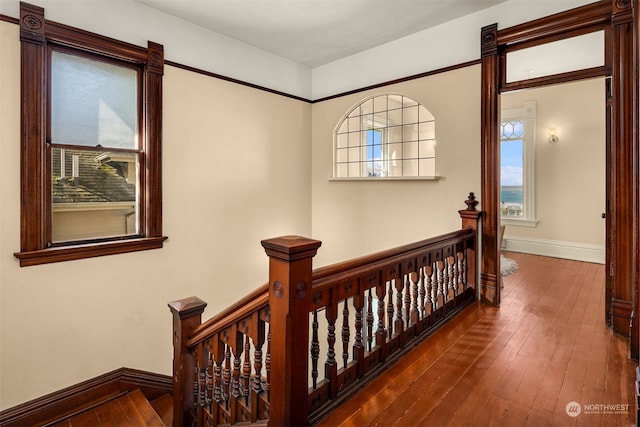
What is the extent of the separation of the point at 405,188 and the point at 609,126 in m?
1.69

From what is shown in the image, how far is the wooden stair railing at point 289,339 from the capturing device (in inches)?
53.2

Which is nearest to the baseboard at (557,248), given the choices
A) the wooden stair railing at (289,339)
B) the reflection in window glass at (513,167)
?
the reflection in window glass at (513,167)

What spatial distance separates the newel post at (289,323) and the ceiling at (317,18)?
2.51 meters

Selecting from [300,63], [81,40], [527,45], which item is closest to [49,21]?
[81,40]

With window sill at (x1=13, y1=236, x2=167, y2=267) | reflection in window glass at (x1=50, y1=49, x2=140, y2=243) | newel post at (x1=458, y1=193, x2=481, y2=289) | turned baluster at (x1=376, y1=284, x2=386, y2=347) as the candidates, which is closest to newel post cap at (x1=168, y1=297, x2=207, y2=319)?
turned baluster at (x1=376, y1=284, x2=386, y2=347)

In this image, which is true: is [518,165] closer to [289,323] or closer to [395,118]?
[395,118]

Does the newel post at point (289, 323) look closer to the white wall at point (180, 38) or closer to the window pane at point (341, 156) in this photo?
the white wall at point (180, 38)

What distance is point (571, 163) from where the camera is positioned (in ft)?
16.9

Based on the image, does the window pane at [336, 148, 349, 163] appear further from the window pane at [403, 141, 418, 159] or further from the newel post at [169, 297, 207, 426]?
the newel post at [169, 297, 207, 426]

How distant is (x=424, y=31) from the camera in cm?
339

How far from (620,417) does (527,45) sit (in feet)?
8.65

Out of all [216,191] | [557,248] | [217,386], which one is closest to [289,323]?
[217,386]

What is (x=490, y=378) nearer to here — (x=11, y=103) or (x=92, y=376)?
(x=92, y=376)

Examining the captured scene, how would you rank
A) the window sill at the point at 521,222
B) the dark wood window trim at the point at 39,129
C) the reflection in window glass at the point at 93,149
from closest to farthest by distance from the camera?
the dark wood window trim at the point at 39,129 → the reflection in window glass at the point at 93,149 → the window sill at the point at 521,222
